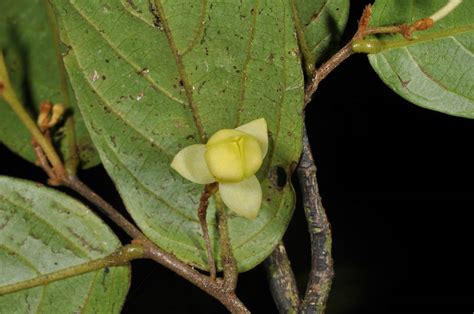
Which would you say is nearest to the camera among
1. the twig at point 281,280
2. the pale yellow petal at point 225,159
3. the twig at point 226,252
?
the pale yellow petal at point 225,159

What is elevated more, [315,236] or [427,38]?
[427,38]

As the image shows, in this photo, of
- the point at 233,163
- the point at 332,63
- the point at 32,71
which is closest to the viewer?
the point at 233,163

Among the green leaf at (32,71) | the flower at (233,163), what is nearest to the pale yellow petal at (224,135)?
the flower at (233,163)

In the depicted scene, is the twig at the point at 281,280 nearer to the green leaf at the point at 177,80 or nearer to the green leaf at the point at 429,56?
the green leaf at the point at 177,80

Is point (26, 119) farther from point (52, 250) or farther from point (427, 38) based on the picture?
point (427, 38)

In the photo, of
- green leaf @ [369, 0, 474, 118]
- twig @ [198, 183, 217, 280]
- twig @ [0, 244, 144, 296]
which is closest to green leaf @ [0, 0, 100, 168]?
twig @ [0, 244, 144, 296]

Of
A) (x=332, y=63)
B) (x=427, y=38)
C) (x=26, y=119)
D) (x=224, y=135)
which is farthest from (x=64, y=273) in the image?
(x=427, y=38)
